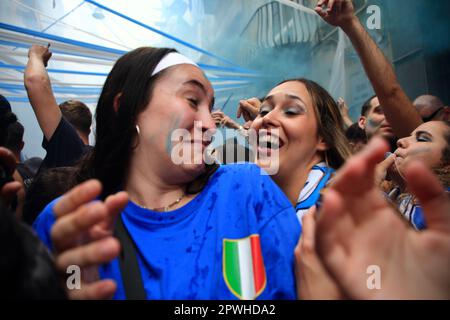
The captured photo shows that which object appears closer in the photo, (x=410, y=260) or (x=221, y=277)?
(x=410, y=260)

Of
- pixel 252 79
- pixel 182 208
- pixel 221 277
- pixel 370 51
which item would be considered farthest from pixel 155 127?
pixel 252 79

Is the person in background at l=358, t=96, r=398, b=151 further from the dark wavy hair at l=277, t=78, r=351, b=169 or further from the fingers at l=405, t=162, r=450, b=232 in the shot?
the fingers at l=405, t=162, r=450, b=232

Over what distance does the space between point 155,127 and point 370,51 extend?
1323 mm

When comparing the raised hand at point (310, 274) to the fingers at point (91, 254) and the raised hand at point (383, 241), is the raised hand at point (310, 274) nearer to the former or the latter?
the raised hand at point (383, 241)

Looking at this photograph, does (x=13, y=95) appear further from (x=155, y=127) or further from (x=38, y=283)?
(x=38, y=283)

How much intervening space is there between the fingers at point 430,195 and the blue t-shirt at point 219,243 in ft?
1.37

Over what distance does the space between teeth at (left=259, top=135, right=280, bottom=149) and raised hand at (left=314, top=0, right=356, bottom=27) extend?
702 mm

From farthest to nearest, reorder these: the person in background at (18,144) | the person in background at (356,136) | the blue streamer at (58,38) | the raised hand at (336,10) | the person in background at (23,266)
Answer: the person in background at (356,136) < the blue streamer at (58,38) < the person in background at (18,144) < the raised hand at (336,10) < the person in background at (23,266)

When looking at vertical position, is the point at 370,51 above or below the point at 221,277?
above

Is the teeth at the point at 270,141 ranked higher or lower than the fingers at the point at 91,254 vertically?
higher

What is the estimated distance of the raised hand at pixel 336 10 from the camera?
1.69 meters

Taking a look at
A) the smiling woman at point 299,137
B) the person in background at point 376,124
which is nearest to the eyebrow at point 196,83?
the smiling woman at point 299,137

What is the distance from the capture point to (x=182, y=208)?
109 centimetres
